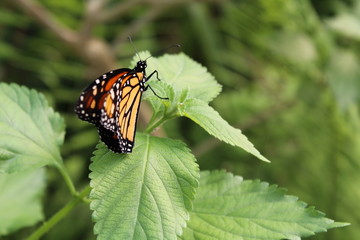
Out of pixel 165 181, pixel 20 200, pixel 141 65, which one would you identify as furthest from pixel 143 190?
pixel 20 200

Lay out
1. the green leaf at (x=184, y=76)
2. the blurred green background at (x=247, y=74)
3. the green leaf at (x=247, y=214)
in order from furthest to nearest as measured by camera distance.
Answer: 1. the blurred green background at (x=247, y=74)
2. the green leaf at (x=184, y=76)
3. the green leaf at (x=247, y=214)

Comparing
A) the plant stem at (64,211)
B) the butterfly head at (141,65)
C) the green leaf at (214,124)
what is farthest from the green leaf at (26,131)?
the green leaf at (214,124)

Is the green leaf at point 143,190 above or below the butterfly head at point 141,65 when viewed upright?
below

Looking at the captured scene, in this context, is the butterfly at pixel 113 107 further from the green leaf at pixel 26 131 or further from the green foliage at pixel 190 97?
the green leaf at pixel 26 131

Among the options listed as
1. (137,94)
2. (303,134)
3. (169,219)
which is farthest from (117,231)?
(303,134)

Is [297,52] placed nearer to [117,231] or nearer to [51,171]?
[51,171]

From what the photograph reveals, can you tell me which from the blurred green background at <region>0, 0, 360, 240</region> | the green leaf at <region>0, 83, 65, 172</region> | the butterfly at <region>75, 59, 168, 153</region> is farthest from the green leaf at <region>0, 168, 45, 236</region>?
the blurred green background at <region>0, 0, 360, 240</region>

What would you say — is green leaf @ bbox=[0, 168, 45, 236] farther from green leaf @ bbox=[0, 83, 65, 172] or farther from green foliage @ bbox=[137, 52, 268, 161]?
green foliage @ bbox=[137, 52, 268, 161]
